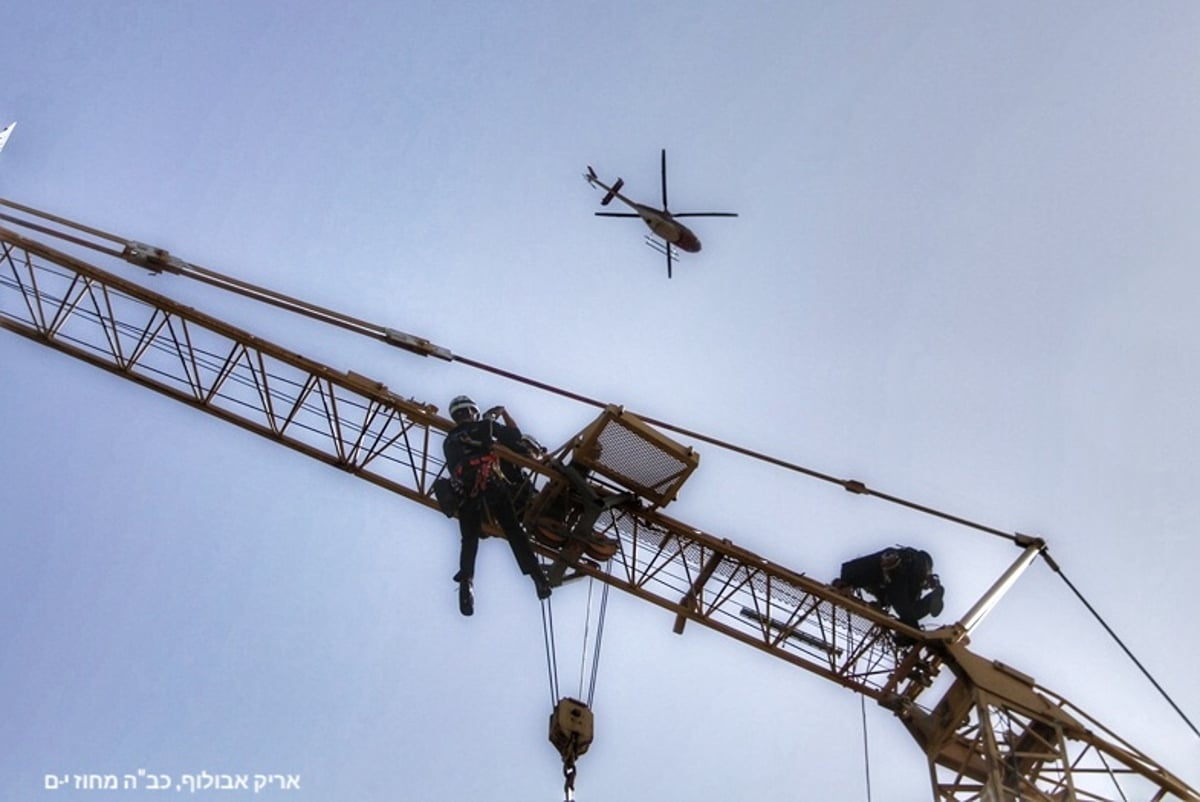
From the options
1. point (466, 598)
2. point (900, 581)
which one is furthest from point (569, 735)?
point (900, 581)

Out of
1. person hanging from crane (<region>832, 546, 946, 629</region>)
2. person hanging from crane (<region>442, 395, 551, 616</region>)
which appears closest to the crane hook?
person hanging from crane (<region>442, 395, 551, 616</region>)

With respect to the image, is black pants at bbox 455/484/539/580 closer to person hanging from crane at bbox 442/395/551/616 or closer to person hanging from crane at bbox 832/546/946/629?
person hanging from crane at bbox 442/395/551/616

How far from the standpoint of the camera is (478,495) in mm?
13852

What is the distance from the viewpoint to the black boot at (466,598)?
43.4 feet

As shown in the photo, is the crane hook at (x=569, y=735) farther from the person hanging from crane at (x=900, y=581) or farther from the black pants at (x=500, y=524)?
the person hanging from crane at (x=900, y=581)

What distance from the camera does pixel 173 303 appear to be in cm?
1553

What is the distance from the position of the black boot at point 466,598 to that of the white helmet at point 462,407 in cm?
210

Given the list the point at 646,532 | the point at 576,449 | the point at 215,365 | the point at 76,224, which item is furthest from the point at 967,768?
the point at 76,224

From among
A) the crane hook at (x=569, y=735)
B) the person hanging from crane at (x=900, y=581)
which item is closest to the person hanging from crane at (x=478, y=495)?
the crane hook at (x=569, y=735)

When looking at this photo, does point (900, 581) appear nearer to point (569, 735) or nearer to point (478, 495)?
point (569, 735)

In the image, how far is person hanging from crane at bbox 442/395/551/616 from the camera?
13734 millimetres

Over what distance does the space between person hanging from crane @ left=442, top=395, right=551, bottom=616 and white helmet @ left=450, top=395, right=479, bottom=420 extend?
4.6 inches

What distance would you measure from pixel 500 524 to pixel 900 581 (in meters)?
5.97

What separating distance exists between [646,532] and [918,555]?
388 centimetres
